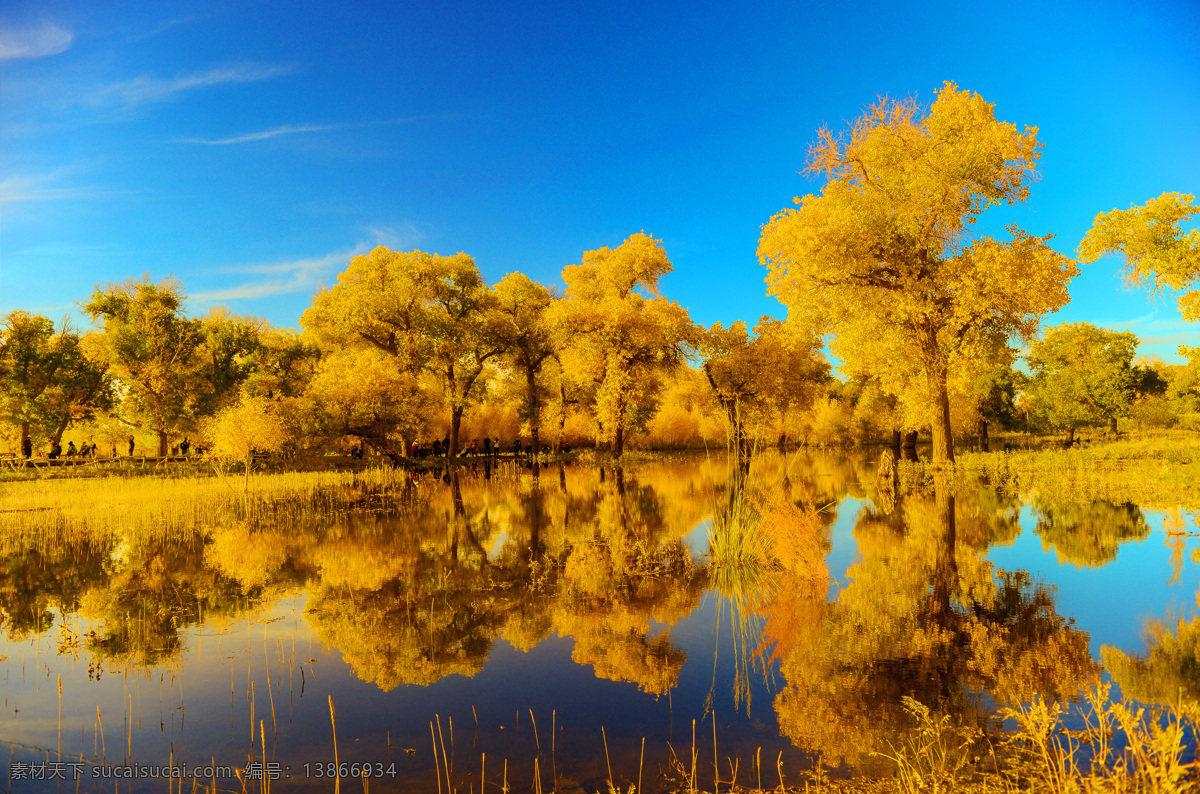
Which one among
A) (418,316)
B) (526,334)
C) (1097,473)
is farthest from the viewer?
(526,334)

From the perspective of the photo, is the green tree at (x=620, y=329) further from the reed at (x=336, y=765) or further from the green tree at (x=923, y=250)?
the reed at (x=336, y=765)

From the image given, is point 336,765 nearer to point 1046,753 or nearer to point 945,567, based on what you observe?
point 1046,753

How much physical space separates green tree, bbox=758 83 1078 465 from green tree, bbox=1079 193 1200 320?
190 cm

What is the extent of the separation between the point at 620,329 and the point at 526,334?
8.77 meters

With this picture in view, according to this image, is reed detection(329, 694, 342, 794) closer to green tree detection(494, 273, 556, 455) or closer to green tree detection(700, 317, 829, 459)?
green tree detection(700, 317, 829, 459)

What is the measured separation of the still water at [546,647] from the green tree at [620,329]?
23039mm

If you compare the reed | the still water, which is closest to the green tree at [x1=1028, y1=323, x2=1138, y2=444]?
the still water

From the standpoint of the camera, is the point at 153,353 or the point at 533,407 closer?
the point at 153,353

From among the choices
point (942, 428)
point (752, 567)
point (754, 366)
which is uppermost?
A: point (754, 366)

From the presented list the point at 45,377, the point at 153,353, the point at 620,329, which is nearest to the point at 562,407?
the point at 620,329

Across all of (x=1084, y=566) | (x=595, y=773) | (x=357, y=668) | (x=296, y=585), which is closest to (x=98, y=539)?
(x=296, y=585)

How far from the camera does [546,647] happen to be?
6.19 m

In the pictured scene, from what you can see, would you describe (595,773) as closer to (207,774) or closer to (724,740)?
(724,740)

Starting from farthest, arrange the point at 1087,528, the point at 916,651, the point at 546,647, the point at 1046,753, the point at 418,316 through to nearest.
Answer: the point at 418,316
the point at 1087,528
the point at 546,647
the point at 916,651
the point at 1046,753
